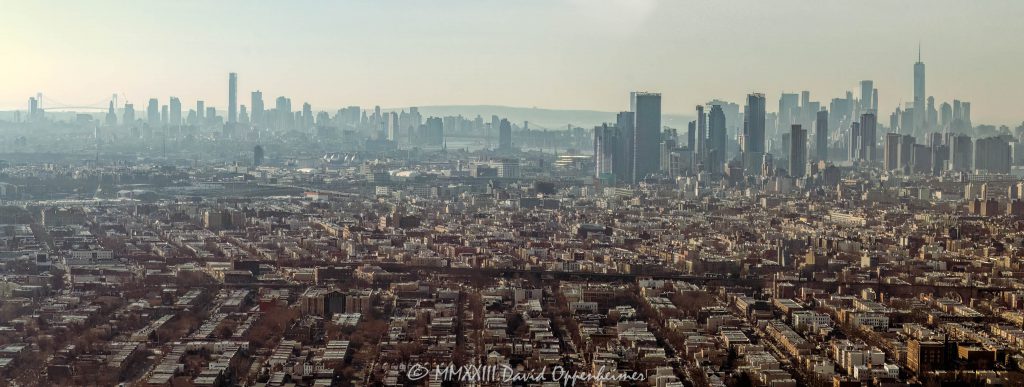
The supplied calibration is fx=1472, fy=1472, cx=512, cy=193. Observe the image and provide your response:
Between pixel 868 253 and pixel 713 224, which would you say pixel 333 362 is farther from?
pixel 713 224

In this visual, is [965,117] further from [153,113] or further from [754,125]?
[153,113]

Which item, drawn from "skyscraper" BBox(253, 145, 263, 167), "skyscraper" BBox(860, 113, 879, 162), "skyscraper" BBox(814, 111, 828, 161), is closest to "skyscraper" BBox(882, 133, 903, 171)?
"skyscraper" BBox(860, 113, 879, 162)

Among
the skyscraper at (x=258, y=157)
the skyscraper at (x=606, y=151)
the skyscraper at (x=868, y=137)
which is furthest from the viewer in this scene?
the skyscraper at (x=868, y=137)

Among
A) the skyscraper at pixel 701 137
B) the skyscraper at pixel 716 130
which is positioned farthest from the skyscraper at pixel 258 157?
the skyscraper at pixel 716 130

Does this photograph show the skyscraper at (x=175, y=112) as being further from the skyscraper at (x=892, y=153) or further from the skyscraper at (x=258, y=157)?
the skyscraper at (x=892, y=153)

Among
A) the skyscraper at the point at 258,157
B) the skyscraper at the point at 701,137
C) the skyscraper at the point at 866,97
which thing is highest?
the skyscraper at the point at 866,97

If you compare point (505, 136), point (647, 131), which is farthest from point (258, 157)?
point (505, 136)

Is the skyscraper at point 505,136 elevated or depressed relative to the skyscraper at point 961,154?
elevated

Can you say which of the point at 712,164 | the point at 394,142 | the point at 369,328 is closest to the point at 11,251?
the point at 369,328
